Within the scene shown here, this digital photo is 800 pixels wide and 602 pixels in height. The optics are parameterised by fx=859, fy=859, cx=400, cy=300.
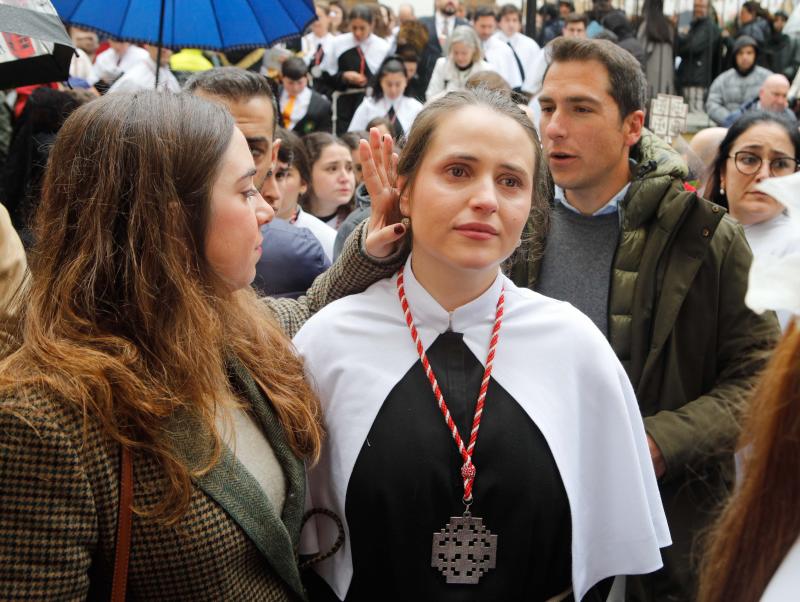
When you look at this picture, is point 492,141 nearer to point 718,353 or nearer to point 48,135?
point 718,353

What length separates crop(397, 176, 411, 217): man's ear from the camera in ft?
7.42

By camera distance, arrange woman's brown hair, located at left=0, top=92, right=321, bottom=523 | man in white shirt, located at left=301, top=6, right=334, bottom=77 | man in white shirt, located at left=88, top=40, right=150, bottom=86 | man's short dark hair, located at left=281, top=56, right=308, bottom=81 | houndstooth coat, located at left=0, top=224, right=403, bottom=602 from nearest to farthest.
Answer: houndstooth coat, located at left=0, top=224, right=403, bottom=602 → woman's brown hair, located at left=0, top=92, right=321, bottom=523 → man in white shirt, located at left=88, top=40, right=150, bottom=86 → man's short dark hair, located at left=281, top=56, right=308, bottom=81 → man in white shirt, located at left=301, top=6, right=334, bottom=77

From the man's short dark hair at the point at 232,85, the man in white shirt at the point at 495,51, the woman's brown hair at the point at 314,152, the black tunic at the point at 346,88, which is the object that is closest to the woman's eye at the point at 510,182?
the man's short dark hair at the point at 232,85

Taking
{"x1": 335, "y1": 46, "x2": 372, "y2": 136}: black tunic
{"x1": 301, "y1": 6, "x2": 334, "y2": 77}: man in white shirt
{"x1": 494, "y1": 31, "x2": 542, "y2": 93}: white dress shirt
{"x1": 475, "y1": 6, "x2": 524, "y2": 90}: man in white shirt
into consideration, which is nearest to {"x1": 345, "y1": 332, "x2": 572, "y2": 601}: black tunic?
{"x1": 335, "y1": 46, "x2": 372, "y2": 136}: black tunic

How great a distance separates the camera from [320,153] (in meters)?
5.69

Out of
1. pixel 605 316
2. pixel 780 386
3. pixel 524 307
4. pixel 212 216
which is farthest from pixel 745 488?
pixel 605 316

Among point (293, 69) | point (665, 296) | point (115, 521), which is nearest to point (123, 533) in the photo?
point (115, 521)

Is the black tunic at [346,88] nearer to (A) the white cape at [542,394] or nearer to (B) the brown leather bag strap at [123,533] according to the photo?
(A) the white cape at [542,394]

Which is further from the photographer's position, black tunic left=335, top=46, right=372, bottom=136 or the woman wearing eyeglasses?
black tunic left=335, top=46, right=372, bottom=136

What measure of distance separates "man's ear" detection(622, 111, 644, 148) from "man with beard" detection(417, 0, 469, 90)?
319 inches

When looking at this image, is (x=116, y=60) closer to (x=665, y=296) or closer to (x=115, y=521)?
(x=665, y=296)

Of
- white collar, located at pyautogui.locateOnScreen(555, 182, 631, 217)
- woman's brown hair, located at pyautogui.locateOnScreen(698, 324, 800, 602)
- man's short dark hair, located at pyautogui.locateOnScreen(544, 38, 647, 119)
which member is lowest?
white collar, located at pyautogui.locateOnScreen(555, 182, 631, 217)

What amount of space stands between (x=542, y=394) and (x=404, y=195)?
2.10ft

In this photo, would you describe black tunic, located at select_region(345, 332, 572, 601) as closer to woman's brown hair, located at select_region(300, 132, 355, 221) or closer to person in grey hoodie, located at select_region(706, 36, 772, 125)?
woman's brown hair, located at select_region(300, 132, 355, 221)
